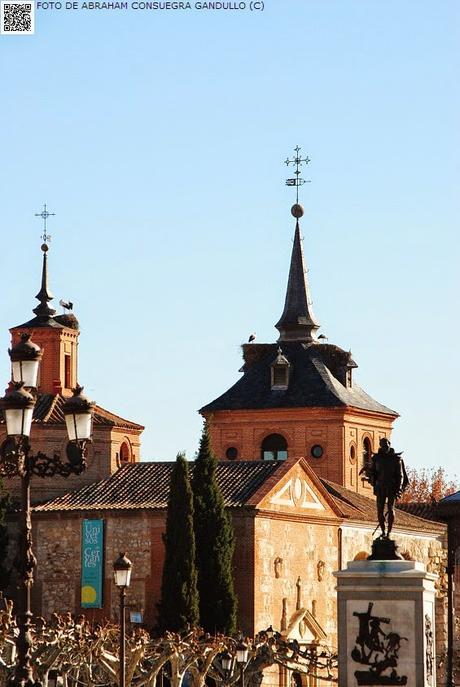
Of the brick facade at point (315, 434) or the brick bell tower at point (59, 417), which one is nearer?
the brick bell tower at point (59, 417)

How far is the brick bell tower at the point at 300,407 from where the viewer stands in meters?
88.3

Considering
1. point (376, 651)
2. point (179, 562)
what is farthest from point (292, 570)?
point (376, 651)

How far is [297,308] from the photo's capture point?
94188 millimetres

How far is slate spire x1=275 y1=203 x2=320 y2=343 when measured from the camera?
93.8 metres

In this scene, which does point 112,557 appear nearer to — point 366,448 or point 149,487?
point 149,487

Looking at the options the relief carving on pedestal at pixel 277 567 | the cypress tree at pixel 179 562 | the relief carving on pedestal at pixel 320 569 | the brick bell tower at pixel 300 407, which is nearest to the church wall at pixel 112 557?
the relief carving on pedestal at pixel 277 567

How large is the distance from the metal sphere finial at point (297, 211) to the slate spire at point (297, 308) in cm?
155

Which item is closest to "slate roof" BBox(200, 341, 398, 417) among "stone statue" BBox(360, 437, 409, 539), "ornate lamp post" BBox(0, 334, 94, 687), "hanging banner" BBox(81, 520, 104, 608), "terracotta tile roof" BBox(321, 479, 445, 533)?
"terracotta tile roof" BBox(321, 479, 445, 533)

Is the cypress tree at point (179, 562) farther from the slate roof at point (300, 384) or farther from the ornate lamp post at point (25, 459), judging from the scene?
the ornate lamp post at point (25, 459)

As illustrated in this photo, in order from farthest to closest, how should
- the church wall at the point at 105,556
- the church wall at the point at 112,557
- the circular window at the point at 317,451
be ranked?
the circular window at the point at 317,451 < the church wall at the point at 105,556 < the church wall at the point at 112,557

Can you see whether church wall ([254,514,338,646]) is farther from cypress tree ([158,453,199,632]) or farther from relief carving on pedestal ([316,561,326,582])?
cypress tree ([158,453,199,632])

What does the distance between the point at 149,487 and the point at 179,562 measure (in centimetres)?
822

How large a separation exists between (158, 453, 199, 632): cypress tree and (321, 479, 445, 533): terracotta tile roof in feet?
38.2

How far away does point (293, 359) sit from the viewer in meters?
92.6
